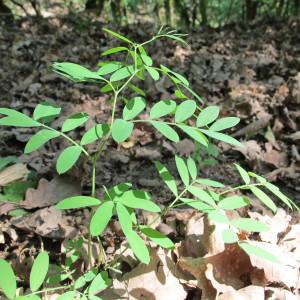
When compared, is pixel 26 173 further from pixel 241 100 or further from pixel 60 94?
pixel 241 100

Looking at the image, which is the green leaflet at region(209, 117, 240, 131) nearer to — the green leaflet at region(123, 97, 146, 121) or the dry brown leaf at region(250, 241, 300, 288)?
the green leaflet at region(123, 97, 146, 121)

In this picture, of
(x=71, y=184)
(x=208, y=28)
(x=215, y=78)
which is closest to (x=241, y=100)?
(x=215, y=78)

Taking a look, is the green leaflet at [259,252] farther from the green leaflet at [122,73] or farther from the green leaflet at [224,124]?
the green leaflet at [122,73]

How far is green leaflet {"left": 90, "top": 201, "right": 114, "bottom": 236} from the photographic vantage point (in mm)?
978

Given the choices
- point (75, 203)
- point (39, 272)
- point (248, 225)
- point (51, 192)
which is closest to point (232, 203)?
point (248, 225)

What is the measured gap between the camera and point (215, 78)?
358 centimetres

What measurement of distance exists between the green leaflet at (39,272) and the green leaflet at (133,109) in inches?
17.4

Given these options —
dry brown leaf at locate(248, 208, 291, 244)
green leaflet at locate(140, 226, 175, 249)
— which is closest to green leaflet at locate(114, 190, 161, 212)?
green leaflet at locate(140, 226, 175, 249)

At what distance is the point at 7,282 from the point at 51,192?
92cm

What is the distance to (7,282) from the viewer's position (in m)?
1.06

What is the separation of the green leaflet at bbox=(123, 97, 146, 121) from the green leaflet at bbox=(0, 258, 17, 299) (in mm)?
497

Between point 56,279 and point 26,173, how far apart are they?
2.90 feet

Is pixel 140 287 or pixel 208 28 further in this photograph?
pixel 208 28

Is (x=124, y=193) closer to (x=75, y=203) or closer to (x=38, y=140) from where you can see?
(x=75, y=203)
